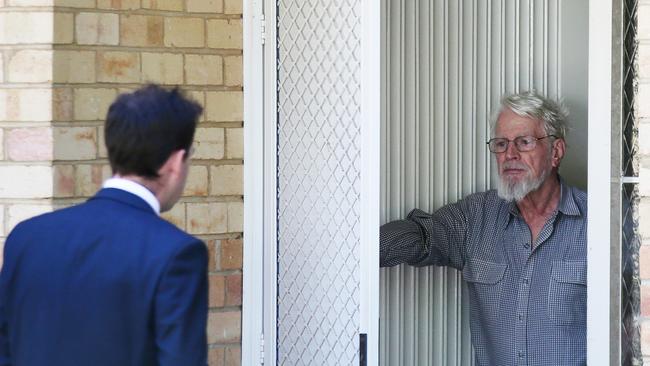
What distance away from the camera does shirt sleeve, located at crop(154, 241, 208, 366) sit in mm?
2564

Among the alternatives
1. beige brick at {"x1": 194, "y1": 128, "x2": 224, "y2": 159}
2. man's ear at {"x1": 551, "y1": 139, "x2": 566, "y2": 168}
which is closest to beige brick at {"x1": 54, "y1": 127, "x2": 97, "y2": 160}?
beige brick at {"x1": 194, "y1": 128, "x2": 224, "y2": 159}

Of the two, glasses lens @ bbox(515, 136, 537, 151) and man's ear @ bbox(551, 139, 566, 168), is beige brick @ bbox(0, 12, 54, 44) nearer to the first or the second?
glasses lens @ bbox(515, 136, 537, 151)

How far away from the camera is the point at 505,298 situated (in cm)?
502

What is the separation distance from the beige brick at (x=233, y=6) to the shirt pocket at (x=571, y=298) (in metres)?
1.63

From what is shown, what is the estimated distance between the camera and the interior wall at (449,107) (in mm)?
5215

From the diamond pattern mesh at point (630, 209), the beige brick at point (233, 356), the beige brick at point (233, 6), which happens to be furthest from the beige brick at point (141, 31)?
the diamond pattern mesh at point (630, 209)

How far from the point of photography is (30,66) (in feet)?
13.0

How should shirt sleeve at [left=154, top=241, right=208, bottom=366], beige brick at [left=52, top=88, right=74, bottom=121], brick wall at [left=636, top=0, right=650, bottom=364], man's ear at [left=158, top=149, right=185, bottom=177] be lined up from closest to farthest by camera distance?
shirt sleeve at [left=154, top=241, right=208, bottom=366] < man's ear at [left=158, top=149, right=185, bottom=177] < brick wall at [left=636, top=0, right=650, bottom=364] < beige brick at [left=52, top=88, right=74, bottom=121]

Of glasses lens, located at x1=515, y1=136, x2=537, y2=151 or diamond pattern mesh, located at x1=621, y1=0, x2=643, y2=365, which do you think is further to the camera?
glasses lens, located at x1=515, y1=136, x2=537, y2=151

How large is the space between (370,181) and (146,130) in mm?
1559

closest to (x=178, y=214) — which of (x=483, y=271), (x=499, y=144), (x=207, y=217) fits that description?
(x=207, y=217)

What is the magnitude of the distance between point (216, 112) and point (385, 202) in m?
1.07

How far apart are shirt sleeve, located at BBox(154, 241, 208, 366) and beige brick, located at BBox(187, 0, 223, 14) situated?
188 cm

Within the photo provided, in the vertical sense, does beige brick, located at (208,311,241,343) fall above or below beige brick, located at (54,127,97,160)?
below
